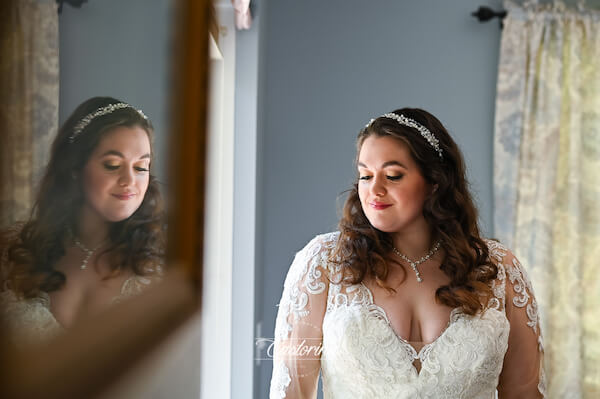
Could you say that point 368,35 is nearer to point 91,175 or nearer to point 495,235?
point 495,235

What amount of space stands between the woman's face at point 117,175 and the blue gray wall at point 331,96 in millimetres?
724

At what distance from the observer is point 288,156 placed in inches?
46.4

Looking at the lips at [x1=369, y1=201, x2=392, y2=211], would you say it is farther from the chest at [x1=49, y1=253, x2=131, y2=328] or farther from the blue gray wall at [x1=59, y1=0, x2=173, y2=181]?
the chest at [x1=49, y1=253, x2=131, y2=328]

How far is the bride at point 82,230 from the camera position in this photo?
195mm

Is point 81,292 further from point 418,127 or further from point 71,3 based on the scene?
point 418,127

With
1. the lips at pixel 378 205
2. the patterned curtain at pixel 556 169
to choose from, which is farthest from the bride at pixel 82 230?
the patterned curtain at pixel 556 169

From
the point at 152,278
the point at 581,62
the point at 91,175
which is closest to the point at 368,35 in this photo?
the point at 581,62

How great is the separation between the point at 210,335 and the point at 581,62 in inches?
45.6

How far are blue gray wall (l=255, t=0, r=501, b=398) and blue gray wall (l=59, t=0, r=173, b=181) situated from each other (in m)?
0.66

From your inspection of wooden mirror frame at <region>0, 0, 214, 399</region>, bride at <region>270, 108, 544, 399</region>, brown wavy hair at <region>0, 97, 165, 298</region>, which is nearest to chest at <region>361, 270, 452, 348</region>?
bride at <region>270, 108, 544, 399</region>

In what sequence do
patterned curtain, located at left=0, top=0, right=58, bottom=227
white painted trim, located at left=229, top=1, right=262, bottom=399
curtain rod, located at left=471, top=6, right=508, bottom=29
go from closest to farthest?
patterned curtain, located at left=0, top=0, right=58, bottom=227 < white painted trim, located at left=229, top=1, right=262, bottom=399 < curtain rod, located at left=471, top=6, right=508, bottom=29

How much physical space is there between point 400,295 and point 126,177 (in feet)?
2.79

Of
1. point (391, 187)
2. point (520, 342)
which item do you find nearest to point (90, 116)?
point (391, 187)

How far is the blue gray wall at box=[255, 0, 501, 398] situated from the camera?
113 cm
